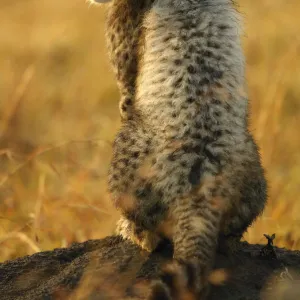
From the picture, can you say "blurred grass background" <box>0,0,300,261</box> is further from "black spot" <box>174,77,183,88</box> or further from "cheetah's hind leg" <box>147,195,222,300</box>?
"cheetah's hind leg" <box>147,195,222,300</box>

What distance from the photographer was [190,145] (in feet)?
11.3

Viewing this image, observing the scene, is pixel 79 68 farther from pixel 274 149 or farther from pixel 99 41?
pixel 274 149

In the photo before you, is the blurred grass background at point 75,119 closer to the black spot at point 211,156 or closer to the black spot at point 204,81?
the black spot at point 204,81

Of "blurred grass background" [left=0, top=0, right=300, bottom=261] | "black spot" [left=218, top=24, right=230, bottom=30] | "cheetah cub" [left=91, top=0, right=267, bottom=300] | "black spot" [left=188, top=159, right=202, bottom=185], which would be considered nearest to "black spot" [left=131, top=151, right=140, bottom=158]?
"cheetah cub" [left=91, top=0, right=267, bottom=300]

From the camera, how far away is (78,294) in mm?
3291

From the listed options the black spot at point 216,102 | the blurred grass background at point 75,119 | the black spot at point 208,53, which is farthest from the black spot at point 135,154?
the blurred grass background at point 75,119

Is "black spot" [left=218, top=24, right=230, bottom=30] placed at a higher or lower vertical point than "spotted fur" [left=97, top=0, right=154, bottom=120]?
lower

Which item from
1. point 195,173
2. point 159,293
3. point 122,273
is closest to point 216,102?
point 195,173

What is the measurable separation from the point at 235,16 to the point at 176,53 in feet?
1.32

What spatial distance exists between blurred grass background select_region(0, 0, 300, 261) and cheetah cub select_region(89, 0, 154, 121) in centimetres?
44

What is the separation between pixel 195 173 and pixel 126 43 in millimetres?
1009

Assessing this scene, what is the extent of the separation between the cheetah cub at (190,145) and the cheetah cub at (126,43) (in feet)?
0.88

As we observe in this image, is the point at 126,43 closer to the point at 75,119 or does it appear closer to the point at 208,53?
the point at 208,53

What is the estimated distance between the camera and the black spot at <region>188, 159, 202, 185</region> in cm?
340
